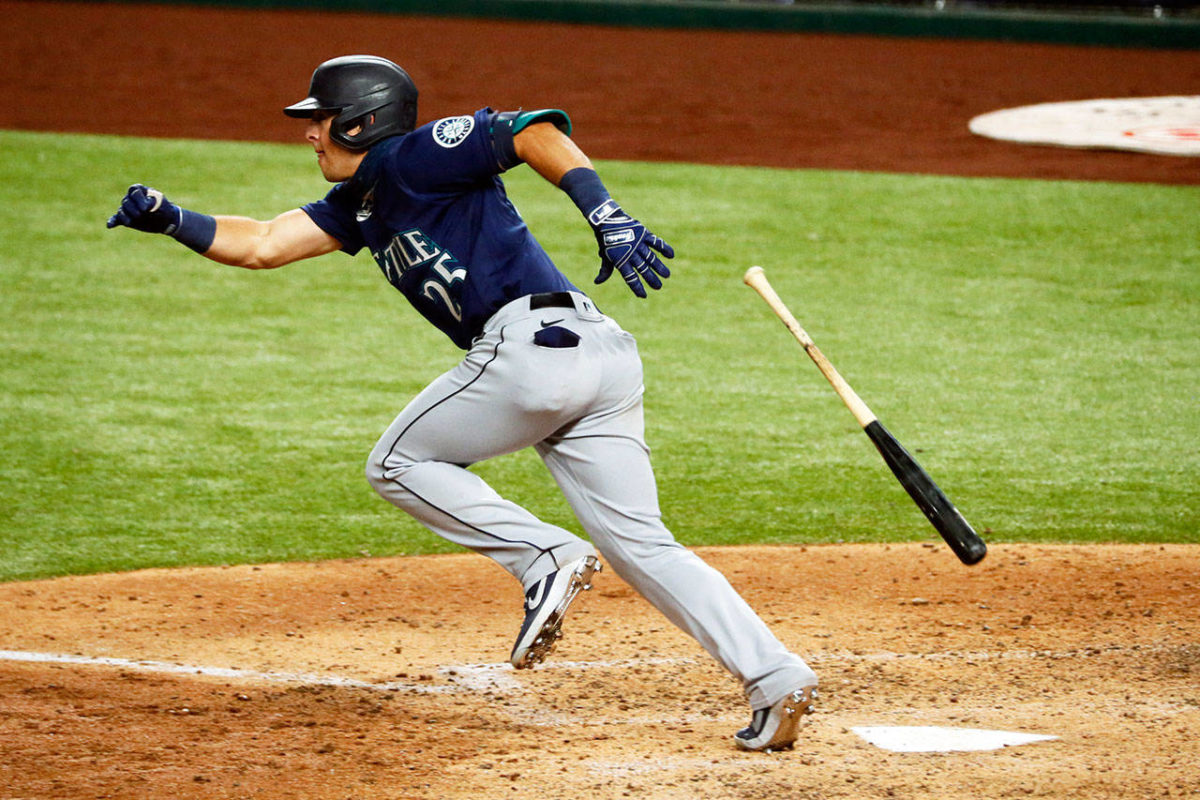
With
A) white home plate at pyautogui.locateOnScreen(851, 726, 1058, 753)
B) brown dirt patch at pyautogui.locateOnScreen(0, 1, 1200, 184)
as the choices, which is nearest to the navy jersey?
white home plate at pyautogui.locateOnScreen(851, 726, 1058, 753)

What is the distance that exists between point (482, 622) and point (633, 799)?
4.60 feet

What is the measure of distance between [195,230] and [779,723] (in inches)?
77.1

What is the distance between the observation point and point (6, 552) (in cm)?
509

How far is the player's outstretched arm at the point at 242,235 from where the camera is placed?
3.77m

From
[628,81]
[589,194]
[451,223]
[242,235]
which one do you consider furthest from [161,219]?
[628,81]

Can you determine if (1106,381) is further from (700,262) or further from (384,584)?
(384,584)

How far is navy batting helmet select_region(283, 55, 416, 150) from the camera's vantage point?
3467 mm

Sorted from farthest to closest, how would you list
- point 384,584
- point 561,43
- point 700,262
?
1. point 561,43
2. point 700,262
3. point 384,584

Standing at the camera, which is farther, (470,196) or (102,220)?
(102,220)

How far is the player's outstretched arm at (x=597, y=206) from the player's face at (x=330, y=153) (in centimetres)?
52

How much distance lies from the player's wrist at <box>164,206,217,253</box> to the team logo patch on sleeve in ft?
2.71

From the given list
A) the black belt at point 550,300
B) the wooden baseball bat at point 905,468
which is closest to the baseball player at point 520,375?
the black belt at point 550,300

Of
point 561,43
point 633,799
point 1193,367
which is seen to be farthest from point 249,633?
point 561,43

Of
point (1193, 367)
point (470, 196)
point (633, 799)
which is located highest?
point (470, 196)
